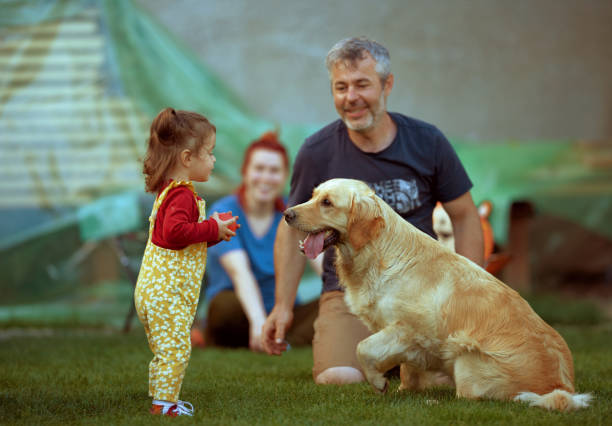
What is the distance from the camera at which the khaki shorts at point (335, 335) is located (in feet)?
13.5

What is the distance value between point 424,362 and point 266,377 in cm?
116

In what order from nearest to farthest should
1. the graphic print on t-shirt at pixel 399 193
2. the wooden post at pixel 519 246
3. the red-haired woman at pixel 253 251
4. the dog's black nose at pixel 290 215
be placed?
the dog's black nose at pixel 290 215 → the graphic print on t-shirt at pixel 399 193 → the red-haired woman at pixel 253 251 → the wooden post at pixel 519 246

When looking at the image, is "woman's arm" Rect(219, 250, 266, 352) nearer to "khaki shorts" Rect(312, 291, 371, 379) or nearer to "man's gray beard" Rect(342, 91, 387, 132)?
"khaki shorts" Rect(312, 291, 371, 379)

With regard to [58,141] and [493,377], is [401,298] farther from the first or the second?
[58,141]

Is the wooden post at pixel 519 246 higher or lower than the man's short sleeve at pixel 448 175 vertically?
lower

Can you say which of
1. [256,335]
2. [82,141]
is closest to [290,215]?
[256,335]

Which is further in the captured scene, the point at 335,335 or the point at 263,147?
the point at 263,147

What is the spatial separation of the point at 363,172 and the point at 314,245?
0.87m

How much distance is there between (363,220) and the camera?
335cm

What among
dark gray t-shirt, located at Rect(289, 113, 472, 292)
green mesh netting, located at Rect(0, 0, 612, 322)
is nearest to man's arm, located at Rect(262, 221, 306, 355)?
dark gray t-shirt, located at Rect(289, 113, 472, 292)

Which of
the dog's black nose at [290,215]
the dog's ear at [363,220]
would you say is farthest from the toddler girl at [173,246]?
the dog's ear at [363,220]

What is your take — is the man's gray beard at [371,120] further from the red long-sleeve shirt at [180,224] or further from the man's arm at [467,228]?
the red long-sleeve shirt at [180,224]

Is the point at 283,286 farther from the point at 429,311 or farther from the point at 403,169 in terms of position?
the point at 429,311

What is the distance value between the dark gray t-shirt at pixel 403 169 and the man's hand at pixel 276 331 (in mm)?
629
